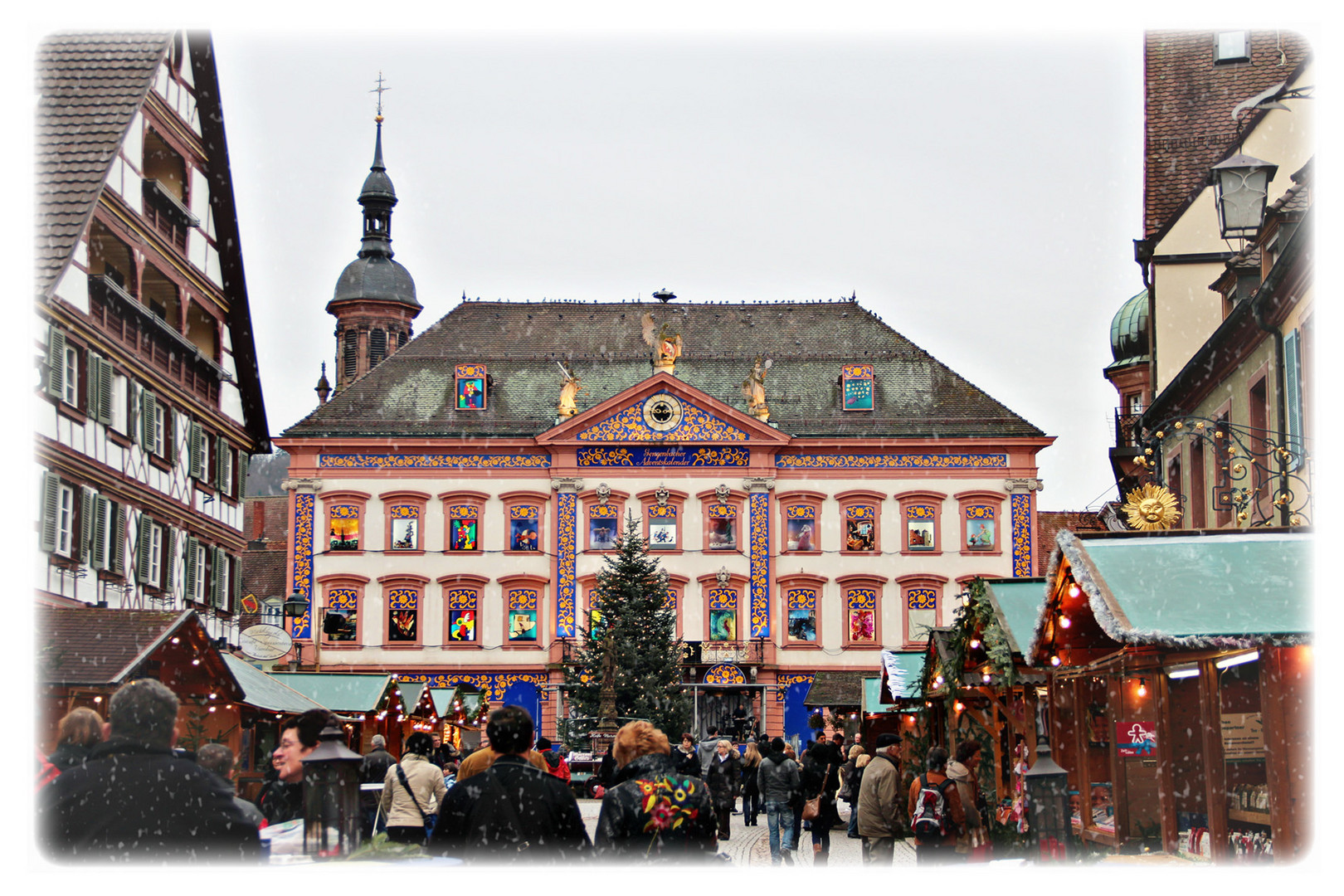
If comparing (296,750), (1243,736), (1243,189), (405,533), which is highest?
(1243,189)

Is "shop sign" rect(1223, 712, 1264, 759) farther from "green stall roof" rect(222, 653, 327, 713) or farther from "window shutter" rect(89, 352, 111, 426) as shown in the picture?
"window shutter" rect(89, 352, 111, 426)

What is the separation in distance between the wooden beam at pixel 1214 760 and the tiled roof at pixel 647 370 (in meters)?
41.0

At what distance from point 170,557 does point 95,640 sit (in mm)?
11684

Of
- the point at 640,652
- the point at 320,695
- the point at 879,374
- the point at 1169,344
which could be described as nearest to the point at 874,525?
the point at 879,374

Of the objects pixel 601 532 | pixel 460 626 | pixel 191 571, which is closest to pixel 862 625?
pixel 601 532

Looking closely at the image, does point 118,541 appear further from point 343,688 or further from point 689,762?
point 689,762

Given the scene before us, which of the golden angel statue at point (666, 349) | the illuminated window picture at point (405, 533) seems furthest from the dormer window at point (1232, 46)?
the illuminated window picture at point (405, 533)

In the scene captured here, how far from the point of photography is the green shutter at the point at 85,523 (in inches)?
1057

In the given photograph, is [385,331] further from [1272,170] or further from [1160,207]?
[1272,170]

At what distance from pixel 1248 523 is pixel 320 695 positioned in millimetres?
14304

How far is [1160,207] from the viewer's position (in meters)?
31.8

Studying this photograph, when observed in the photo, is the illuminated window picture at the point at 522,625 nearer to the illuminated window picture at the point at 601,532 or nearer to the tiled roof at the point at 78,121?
the illuminated window picture at the point at 601,532

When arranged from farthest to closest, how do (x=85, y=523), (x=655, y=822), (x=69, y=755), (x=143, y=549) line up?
(x=143, y=549), (x=85, y=523), (x=69, y=755), (x=655, y=822)

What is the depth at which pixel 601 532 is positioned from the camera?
55188mm
